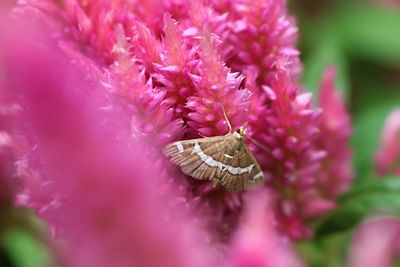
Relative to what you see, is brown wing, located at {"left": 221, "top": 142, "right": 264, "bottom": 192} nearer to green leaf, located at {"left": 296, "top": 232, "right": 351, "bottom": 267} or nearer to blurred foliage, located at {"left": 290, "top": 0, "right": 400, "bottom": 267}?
green leaf, located at {"left": 296, "top": 232, "right": 351, "bottom": 267}

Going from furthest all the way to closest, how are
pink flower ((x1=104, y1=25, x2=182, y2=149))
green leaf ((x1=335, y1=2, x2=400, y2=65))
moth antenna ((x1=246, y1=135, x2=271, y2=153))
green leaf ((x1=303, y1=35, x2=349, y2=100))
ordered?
green leaf ((x1=335, y1=2, x2=400, y2=65)), green leaf ((x1=303, y1=35, x2=349, y2=100)), moth antenna ((x1=246, y1=135, x2=271, y2=153)), pink flower ((x1=104, y1=25, x2=182, y2=149))

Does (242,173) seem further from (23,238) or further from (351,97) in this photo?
(351,97)

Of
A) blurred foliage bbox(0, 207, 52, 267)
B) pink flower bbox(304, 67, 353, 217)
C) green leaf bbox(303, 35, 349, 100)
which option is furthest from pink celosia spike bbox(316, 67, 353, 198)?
blurred foliage bbox(0, 207, 52, 267)

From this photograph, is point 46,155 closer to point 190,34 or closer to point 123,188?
point 123,188

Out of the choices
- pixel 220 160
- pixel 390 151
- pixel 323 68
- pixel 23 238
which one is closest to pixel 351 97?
pixel 323 68

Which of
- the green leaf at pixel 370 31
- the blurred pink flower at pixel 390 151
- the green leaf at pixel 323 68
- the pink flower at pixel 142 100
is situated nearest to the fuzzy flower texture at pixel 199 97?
the pink flower at pixel 142 100

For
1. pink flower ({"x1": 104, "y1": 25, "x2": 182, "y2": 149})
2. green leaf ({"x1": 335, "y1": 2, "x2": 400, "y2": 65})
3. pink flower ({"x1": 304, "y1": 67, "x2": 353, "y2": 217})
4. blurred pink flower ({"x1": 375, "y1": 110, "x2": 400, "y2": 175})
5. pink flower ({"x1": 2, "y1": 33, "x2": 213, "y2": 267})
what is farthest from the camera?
green leaf ({"x1": 335, "y1": 2, "x2": 400, "y2": 65})

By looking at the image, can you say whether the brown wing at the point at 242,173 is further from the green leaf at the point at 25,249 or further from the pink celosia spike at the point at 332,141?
the green leaf at the point at 25,249

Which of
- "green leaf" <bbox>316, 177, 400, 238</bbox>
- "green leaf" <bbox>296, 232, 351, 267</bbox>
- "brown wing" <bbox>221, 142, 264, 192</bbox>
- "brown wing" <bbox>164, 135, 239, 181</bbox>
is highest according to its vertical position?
"brown wing" <bbox>164, 135, 239, 181</bbox>
